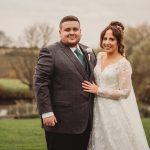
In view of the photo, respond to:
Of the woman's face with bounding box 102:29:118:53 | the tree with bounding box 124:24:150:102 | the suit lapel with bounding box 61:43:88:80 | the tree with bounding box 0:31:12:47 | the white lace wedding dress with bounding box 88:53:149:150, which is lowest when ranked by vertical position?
the tree with bounding box 124:24:150:102

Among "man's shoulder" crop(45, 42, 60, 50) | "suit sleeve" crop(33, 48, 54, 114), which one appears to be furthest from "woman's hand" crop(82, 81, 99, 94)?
"man's shoulder" crop(45, 42, 60, 50)

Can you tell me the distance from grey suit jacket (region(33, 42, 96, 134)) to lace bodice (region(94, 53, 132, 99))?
0.22 m

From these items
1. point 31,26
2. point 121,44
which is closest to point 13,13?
point 31,26

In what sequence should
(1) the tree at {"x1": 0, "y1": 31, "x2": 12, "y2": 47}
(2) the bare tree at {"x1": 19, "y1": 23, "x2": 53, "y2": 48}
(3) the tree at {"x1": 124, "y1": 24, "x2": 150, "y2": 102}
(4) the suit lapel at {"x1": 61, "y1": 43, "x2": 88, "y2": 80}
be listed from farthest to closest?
(1) the tree at {"x1": 0, "y1": 31, "x2": 12, "y2": 47}, (2) the bare tree at {"x1": 19, "y1": 23, "x2": 53, "y2": 48}, (3) the tree at {"x1": 124, "y1": 24, "x2": 150, "y2": 102}, (4) the suit lapel at {"x1": 61, "y1": 43, "x2": 88, "y2": 80}

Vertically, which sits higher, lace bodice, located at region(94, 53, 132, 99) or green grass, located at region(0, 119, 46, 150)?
lace bodice, located at region(94, 53, 132, 99)

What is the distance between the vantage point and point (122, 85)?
5484mm

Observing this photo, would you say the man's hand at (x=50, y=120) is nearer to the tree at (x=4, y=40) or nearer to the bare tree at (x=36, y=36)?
the bare tree at (x=36, y=36)

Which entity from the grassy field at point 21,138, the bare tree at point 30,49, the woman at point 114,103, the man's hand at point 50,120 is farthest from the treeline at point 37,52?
the man's hand at point 50,120

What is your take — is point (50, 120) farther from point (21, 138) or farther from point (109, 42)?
point (21, 138)

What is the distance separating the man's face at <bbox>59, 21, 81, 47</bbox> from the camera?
524 cm

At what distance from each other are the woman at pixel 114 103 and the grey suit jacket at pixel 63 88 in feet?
0.81

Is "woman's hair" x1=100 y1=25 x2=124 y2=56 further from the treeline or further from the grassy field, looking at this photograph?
the treeline

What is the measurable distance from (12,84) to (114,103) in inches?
1621

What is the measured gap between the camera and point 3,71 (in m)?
47.6
